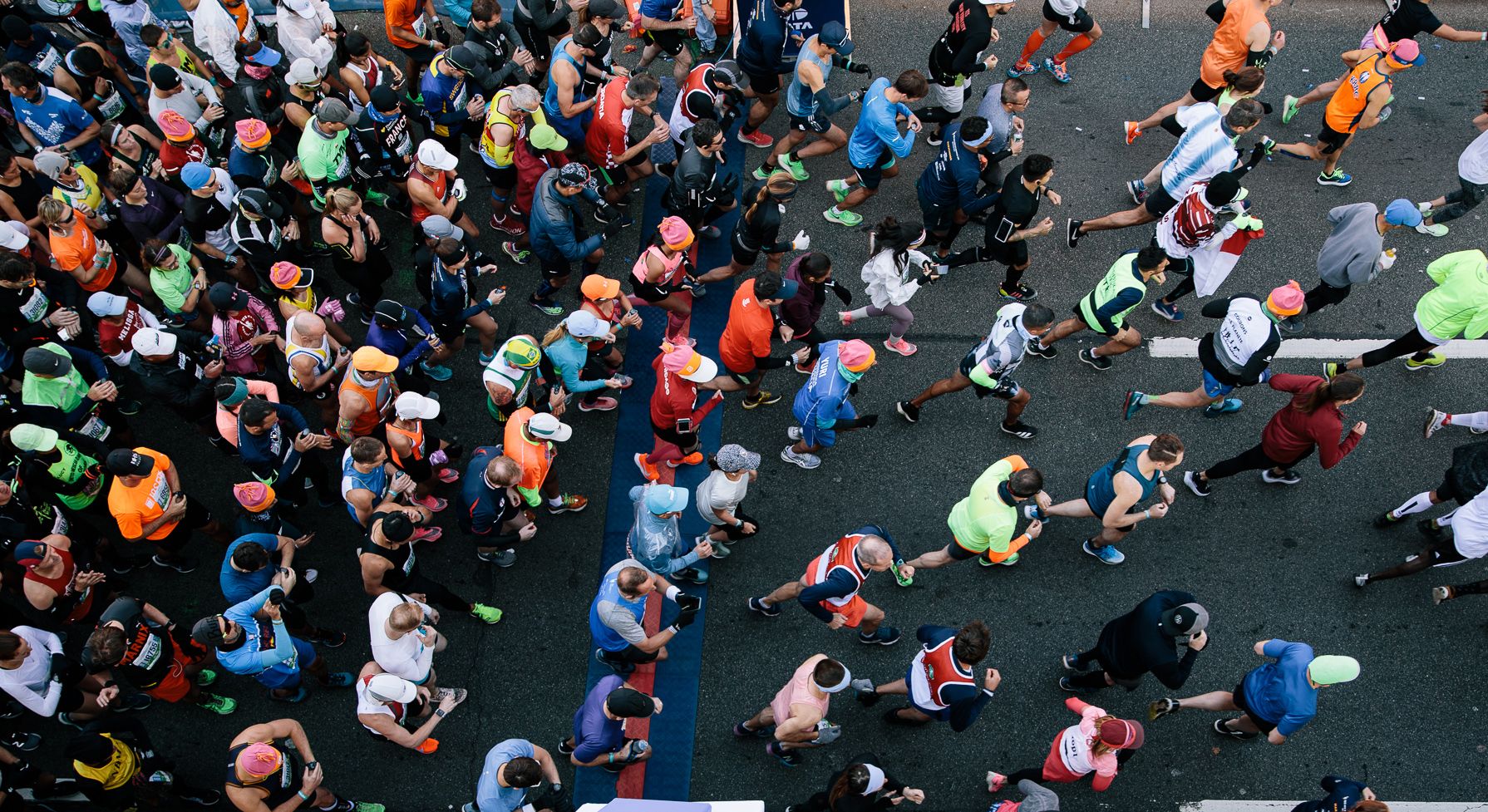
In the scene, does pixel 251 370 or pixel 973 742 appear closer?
pixel 973 742

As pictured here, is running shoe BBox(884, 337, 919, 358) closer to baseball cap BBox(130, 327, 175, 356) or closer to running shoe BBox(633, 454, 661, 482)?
running shoe BBox(633, 454, 661, 482)

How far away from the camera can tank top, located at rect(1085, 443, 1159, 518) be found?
6.87 m

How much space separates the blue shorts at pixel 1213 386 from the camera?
25.4 ft

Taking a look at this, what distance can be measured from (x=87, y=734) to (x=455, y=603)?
7.56 feet

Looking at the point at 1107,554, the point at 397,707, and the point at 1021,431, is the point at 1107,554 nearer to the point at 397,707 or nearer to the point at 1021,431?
the point at 1021,431

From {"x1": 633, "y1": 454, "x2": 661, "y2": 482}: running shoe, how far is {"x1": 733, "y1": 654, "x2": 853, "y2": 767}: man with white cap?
2225 millimetres

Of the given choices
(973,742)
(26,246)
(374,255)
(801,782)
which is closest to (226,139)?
(26,246)

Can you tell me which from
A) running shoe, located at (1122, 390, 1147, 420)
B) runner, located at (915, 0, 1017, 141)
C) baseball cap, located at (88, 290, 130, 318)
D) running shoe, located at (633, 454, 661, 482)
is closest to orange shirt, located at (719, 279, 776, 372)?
running shoe, located at (633, 454, 661, 482)

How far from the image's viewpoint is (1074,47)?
1050 cm

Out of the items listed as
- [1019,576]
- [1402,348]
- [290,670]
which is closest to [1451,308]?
[1402,348]

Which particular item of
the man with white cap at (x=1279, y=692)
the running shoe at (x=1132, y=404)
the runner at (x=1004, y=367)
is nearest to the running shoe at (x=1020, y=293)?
the runner at (x=1004, y=367)

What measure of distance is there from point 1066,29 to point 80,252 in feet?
30.6

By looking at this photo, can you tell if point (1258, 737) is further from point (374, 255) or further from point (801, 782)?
point (374, 255)

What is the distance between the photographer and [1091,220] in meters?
9.52
